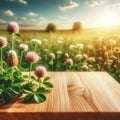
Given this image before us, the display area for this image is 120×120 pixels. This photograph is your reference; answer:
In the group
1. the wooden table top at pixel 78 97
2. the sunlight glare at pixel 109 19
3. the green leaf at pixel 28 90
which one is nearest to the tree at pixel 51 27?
the sunlight glare at pixel 109 19

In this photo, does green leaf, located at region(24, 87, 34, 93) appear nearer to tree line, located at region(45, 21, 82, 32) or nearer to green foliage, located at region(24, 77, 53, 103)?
green foliage, located at region(24, 77, 53, 103)

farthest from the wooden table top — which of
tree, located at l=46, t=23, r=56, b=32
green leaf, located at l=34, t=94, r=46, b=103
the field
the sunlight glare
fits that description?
the sunlight glare

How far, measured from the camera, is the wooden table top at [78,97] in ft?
4.09

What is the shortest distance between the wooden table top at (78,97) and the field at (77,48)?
5.24ft

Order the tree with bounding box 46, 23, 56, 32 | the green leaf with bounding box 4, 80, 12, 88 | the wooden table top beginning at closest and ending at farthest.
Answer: the wooden table top, the green leaf with bounding box 4, 80, 12, 88, the tree with bounding box 46, 23, 56, 32

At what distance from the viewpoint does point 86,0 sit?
12.9ft

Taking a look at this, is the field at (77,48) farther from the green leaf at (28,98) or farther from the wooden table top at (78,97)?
the green leaf at (28,98)

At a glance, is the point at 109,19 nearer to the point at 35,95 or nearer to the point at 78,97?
the point at 78,97

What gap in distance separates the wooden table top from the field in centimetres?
160

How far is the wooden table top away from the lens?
4.09ft

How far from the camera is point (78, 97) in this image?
1.41 m

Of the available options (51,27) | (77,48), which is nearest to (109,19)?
(77,48)

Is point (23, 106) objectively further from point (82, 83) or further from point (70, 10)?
point (70, 10)

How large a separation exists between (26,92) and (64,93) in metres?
0.18
